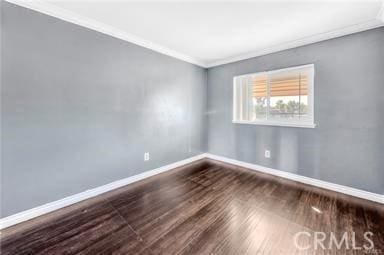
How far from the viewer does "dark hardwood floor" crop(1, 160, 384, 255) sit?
146 cm

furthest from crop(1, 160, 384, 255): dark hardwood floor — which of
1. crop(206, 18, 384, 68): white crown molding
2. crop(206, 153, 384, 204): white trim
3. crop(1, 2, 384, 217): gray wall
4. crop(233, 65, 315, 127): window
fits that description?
crop(206, 18, 384, 68): white crown molding

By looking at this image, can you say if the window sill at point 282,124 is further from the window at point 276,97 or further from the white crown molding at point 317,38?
the white crown molding at point 317,38

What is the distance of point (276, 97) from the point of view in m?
3.15

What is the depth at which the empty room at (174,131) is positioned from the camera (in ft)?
5.44

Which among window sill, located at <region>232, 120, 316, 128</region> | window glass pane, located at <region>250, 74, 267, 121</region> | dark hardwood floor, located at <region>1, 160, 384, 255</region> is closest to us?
dark hardwood floor, located at <region>1, 160, 384, 255</region>

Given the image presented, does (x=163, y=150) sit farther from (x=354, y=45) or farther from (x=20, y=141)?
(x=354, y=45)

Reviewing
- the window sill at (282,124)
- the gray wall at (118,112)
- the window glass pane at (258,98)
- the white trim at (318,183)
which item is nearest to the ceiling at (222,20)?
the gray wall at (118,112)

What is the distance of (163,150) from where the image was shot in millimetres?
3279

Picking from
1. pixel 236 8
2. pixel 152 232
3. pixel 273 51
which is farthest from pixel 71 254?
pixel 273 51

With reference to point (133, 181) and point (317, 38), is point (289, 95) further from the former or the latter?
point (133, 181)

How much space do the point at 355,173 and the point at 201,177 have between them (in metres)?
2.29

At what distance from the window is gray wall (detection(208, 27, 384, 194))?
125 mm

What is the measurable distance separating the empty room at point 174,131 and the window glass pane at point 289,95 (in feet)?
0.06

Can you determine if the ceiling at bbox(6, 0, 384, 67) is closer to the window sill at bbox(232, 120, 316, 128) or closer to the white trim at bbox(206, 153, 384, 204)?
the window sill at bbox(232, 120, 316, 128)
